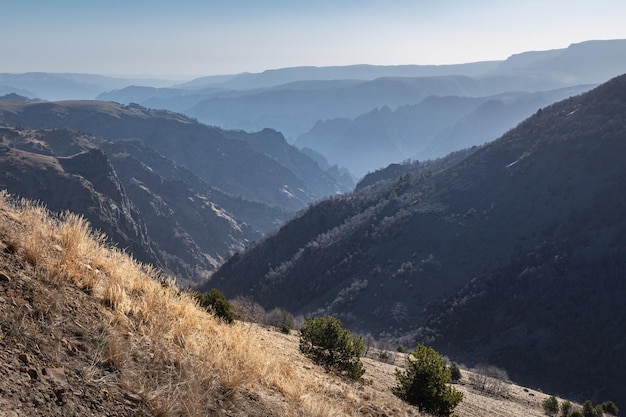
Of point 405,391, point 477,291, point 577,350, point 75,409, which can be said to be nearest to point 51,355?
point 75,409

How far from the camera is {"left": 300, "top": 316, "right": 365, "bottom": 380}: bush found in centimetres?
1094

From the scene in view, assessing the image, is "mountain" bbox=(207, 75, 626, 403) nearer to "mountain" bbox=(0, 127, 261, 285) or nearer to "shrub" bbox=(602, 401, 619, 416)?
"shrub" bbox=(602, 401, 619, 416)

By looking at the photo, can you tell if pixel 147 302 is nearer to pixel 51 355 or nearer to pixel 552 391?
pixel 51 355

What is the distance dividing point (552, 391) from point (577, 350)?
344 inches

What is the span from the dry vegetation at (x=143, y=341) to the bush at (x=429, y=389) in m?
0.66

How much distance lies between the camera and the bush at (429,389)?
9648mm

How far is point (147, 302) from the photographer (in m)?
7.55

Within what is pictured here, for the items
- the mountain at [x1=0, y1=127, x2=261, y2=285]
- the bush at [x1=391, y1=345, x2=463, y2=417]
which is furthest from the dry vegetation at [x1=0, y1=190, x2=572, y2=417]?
the mountain at [x1=0, y1=127, x2=261, y2=285]

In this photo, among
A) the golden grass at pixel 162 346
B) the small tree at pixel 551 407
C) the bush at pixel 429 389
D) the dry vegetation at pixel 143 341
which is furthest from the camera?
the small tree at pixel 551 407

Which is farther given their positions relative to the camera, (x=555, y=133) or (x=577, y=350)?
(x=555, y=133)

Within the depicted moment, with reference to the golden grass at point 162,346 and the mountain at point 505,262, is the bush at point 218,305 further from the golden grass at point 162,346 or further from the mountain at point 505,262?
the mountain at point 505,262

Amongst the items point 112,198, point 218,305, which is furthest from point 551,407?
point 112,198

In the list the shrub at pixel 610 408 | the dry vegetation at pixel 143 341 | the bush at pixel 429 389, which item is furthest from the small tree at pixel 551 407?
the dry vegetation at pixel 143 341

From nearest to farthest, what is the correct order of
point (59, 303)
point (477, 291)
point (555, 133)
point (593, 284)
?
1. point (59, 303)
2. point (593, 284)
3. point (477, 291)
4. point (555, 133)
